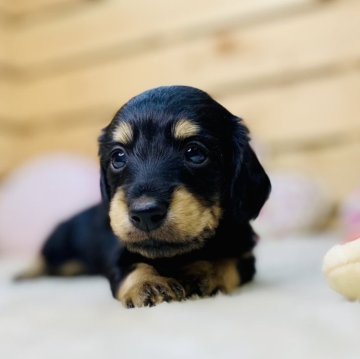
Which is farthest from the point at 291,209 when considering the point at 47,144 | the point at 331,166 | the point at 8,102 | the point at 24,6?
the point at 24,6

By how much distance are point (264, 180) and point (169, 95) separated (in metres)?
0.31

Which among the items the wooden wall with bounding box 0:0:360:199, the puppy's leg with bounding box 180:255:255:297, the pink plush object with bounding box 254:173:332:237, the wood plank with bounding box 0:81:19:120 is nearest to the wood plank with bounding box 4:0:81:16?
the wooden wall with bounding box 0:0:360:199

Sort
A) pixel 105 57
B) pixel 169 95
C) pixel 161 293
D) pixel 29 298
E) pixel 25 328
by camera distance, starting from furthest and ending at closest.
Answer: pixel 105 57 < pixel 29 298 < pixel 169 95 < pixel 161 293 < pixel 25 328

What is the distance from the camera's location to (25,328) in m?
1.23

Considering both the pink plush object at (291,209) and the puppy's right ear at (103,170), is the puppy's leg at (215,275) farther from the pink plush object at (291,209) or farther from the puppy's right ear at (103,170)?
the pink plush object at (291,209)

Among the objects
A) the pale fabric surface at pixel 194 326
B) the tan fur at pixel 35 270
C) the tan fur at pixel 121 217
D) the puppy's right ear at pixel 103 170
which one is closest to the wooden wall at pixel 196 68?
the tan fur at pixel 35 270

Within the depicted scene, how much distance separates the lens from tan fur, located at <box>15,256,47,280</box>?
84.8 inches

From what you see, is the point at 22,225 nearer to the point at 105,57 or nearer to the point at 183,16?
the point at 105,57

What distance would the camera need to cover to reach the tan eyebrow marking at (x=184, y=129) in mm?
1434

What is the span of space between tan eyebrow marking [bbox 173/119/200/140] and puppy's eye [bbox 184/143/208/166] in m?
A: 0.03

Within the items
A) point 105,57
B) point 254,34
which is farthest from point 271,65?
point 105,57

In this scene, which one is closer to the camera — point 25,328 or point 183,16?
point 25,328

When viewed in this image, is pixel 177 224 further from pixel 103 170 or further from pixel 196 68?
pixel 196 68

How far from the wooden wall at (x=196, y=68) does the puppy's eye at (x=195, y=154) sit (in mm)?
1864
